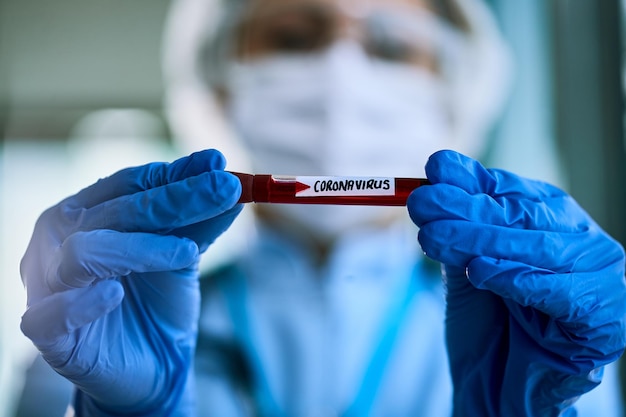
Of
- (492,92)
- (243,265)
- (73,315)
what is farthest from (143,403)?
(492,92)

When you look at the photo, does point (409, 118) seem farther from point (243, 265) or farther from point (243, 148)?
point (243, 265)

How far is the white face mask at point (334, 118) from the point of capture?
154 centimetres

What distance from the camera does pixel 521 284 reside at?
0.67 m

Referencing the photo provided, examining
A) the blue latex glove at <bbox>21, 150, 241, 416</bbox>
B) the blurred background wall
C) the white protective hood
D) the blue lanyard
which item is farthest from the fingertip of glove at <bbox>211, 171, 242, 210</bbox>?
the blurred background wall

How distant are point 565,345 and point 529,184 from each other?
20cm

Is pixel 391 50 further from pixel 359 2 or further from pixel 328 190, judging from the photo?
pixel 328 190

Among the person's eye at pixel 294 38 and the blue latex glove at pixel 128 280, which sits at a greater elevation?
the person's eye at pixel 294 38

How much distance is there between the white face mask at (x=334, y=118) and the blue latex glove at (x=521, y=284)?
2.47 ft

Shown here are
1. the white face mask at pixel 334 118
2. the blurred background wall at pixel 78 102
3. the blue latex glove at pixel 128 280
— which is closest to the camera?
the blue latex glove at pixel 128 280

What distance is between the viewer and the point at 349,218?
157 cm

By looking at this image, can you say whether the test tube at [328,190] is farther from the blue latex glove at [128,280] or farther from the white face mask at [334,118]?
the white face mask at [334,118]

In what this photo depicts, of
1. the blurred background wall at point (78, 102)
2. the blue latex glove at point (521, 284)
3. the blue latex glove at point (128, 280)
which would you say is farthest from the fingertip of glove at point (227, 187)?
the blurred background wall at point (78, 102)

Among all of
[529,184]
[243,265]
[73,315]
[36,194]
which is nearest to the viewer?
[73,315]

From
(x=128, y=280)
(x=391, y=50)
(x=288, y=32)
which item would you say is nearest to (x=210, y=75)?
(x=288, y=32)
